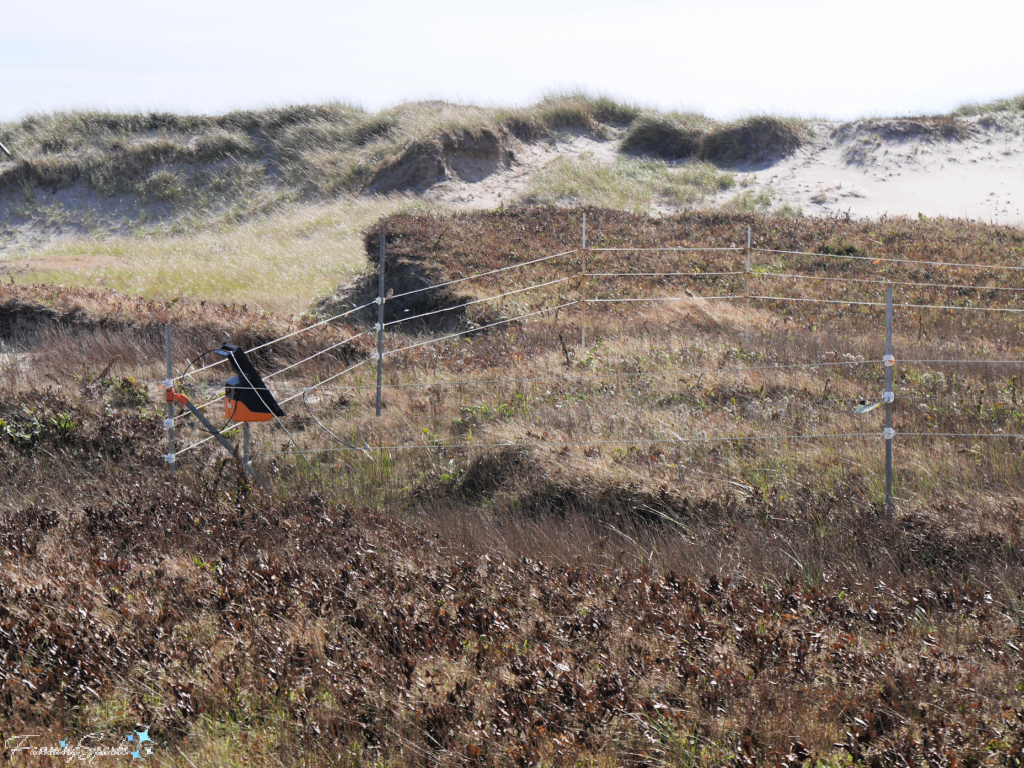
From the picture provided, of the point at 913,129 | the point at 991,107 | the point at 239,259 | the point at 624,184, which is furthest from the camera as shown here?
the point at 991,107

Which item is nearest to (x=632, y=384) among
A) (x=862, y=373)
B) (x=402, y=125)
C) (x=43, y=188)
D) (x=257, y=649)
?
(x=862, y=373)

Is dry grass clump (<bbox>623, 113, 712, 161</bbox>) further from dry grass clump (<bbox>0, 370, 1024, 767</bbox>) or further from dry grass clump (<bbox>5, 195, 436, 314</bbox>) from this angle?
dry grass clump (<bbox>0, 370, 1024, 767</bbox>)

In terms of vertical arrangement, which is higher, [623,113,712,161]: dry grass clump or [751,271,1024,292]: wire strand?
[623,113,712,161]: dry grass clump

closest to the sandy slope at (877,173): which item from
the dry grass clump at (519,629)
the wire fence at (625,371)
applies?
the wire fence at (625,371)

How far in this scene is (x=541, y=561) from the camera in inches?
208

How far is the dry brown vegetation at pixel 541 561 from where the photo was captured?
3482 millimetres

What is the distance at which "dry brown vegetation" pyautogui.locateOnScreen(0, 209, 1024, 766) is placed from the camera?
11.4ft

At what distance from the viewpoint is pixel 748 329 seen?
475 inches

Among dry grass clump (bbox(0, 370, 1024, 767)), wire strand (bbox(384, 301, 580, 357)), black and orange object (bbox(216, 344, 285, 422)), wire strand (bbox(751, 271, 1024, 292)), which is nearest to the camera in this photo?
dry grass clump (bbox(0, 370, 1024, 767))

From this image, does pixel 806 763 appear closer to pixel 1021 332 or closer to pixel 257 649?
pixel 257 649

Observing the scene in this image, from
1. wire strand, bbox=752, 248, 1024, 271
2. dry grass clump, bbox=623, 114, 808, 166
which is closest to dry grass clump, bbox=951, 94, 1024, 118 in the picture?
dry grass clump, bbox=623, 114, 808, 166

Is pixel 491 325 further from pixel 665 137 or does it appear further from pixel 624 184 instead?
pixel 665 137

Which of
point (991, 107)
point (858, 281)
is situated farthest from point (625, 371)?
point (991, 107)

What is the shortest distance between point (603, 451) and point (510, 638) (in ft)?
11.1
